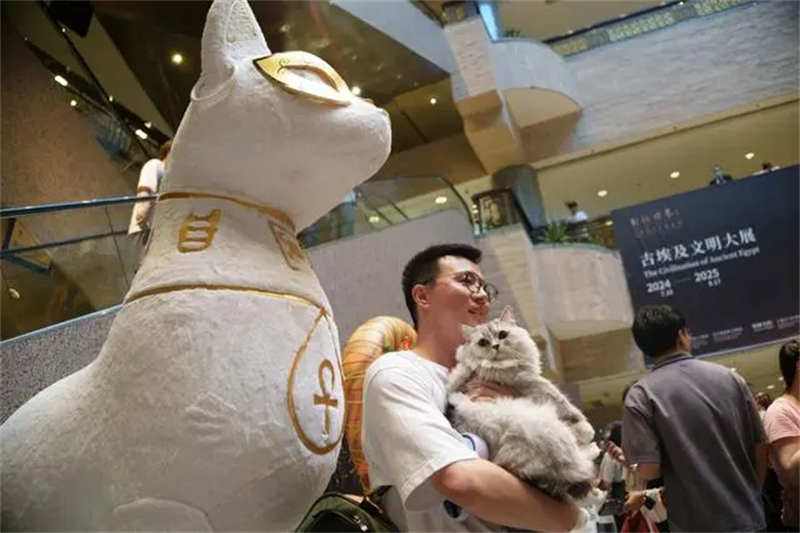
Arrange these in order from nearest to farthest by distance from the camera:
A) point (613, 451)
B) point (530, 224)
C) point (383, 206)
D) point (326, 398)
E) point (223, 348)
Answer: point (223, 348) < point (326, 398) < point (613, 451) < point (383, 206) < point (530, 224)

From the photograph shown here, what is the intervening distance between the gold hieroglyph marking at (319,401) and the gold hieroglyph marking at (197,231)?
1.01 ft

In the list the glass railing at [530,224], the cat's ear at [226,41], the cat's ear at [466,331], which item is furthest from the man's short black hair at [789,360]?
the glass railing at [530,224]

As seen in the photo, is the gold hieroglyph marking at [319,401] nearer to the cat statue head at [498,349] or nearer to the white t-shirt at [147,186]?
the cat statue head at [498,349]

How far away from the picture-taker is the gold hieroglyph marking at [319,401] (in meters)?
1.52

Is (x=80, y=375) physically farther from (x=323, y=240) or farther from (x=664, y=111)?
(x=664, y=111)

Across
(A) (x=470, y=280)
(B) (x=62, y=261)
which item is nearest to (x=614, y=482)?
(A) (x=470, y=280)

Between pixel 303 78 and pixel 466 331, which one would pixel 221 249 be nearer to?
pixel 303 78

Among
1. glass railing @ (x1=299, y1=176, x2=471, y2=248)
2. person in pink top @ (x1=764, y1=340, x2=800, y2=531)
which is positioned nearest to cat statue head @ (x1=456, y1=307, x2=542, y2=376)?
person in pink top @ (x1=764, y1=340, x2=800, y2=531)

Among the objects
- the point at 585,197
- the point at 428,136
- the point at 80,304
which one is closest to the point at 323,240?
the point at 80,304

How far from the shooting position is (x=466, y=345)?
6.68 feet

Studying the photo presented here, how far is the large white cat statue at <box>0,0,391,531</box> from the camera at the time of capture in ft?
4.74

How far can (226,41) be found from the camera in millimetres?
1836

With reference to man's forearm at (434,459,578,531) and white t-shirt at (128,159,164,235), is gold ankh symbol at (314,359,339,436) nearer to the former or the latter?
man's forearm at (434,459,578,531)

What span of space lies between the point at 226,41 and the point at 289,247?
0.54m
